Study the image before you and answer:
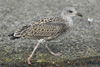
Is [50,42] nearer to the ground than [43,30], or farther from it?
nearer to the ground

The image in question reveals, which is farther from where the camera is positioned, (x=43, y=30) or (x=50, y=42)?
(x=50, y=42)

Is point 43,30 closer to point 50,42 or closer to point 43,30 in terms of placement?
point 43,30

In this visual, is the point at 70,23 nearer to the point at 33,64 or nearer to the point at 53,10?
the point at 33,64

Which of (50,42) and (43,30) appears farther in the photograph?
(50,42)

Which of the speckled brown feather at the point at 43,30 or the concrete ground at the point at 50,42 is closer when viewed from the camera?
the speckled brown feather at the point at 43,30

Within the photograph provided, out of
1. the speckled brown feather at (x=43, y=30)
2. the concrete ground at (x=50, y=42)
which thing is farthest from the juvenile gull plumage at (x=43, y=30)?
the concrete ground at (x=50, y=42)

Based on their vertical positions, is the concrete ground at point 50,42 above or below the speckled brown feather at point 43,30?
below

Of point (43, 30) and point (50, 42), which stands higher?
point (43, 30)

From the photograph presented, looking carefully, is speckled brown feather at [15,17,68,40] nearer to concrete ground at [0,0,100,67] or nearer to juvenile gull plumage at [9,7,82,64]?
juvenile gull plumage at [9,7,82,64]

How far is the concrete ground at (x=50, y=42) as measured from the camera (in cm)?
494

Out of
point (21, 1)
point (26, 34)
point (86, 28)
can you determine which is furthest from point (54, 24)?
point (21, 1)

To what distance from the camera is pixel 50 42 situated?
5.64 m

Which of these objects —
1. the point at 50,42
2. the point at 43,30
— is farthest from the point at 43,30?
the point at 50,42

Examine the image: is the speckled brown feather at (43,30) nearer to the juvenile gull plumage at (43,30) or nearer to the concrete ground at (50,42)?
the juvenile gull plumage at (43,30)
